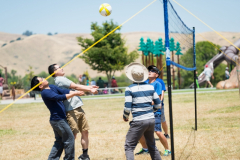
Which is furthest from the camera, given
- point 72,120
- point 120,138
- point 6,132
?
point 6,132

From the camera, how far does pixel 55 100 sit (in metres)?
4.63

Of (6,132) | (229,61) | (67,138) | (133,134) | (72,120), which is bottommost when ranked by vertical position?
(6,132)

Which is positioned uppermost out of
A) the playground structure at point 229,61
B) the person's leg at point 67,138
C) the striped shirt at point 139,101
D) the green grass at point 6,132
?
the playground structure at point 229,61

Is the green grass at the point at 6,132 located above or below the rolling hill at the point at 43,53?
below

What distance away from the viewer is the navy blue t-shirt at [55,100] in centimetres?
458

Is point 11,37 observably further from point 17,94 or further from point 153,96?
point 153,96

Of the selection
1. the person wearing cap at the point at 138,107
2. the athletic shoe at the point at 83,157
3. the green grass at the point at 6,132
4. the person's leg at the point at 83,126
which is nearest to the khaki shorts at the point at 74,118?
the person's leg at the point at 83,126

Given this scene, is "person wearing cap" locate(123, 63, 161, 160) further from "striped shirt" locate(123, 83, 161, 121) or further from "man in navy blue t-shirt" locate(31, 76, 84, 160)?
"man in navy blue t-shirt" locate(31, 76, 84, 160)

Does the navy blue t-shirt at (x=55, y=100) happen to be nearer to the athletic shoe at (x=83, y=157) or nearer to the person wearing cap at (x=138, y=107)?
the person wearing cap at (x=138, y=107)

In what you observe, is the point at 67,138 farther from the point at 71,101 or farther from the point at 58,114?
the point at 71,101

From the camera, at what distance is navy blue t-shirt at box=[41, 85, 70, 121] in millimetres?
4578

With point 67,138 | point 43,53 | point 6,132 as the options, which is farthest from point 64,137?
point 43,53

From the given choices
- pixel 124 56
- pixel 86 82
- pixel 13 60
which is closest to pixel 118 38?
pixel 124 56

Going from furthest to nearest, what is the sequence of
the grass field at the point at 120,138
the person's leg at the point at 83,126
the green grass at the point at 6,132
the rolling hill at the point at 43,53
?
the rolling hill at the point at 43,53 < the green grass at the point at 6,132 < the grass field at the point at 120,138 < the person's leg at the point at 83,126
